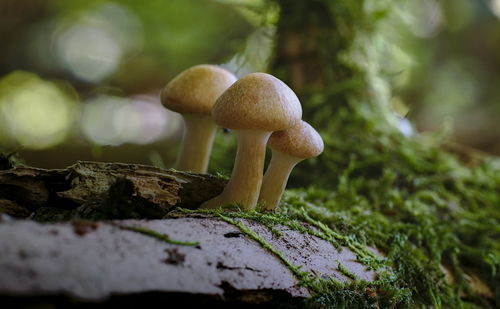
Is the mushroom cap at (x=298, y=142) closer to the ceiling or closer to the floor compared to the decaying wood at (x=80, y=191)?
closer to the ceiling

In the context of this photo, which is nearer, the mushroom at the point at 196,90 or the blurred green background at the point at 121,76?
the mushroom at the point at 196,90

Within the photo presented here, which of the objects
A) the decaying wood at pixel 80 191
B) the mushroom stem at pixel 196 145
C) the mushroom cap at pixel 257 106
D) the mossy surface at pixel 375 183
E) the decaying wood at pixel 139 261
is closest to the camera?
the decaying wood at pixel 139 261

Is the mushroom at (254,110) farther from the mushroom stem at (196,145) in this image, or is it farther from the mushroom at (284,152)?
the mushroom stem at (196,145)

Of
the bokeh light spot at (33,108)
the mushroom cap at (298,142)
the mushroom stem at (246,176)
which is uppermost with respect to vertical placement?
the mushroom cap at (298,142)

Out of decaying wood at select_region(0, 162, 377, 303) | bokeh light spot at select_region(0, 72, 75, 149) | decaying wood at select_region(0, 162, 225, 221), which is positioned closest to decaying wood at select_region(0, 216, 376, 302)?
decaying wood at select_region(0, 162, 377, 303)

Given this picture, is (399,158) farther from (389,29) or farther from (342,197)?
(389,29)

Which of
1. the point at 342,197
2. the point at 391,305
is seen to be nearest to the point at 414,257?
the point at 391,305

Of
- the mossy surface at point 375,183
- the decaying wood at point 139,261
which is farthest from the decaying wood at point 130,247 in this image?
the mossy surface at point 375,183
